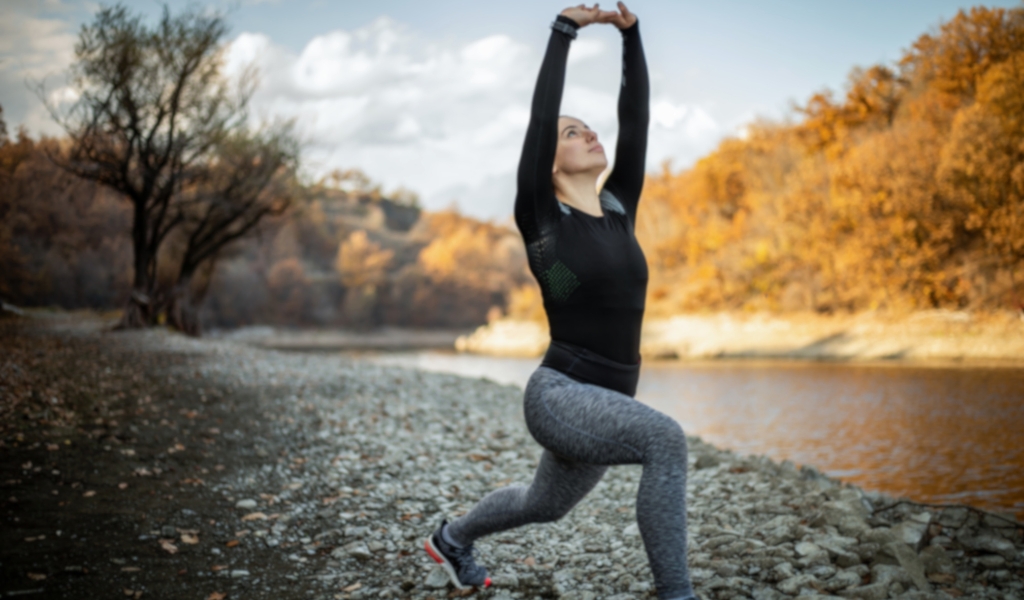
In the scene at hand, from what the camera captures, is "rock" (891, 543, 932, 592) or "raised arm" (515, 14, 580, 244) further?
"rock" (891, 543, 932, 592)

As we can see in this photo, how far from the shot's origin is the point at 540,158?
235 cm

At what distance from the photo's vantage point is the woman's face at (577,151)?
8.28ft

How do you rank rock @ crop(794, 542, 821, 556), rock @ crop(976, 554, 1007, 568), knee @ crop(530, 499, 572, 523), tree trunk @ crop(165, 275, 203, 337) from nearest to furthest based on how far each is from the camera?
knee @ crop(530, 499, 572, 523) → rock @ crop(794, 542, 821, 556) → rock @ crop(976, 554, 1007, 568) → tree trunk @ crop(165, 275, 203, 337)

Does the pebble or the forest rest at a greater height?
the forest

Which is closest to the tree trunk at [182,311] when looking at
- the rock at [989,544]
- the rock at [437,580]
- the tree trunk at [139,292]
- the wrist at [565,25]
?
the tree trunk at [139,292]

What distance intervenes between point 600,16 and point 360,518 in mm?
3608

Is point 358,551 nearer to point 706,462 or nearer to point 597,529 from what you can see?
point 597,529

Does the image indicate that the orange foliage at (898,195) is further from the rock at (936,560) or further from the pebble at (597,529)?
the rock at (936,560)

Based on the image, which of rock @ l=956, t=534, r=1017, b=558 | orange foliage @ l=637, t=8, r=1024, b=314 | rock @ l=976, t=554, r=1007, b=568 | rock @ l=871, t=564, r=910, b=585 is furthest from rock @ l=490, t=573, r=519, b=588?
orange foliage @ l=637, t=8, r=1024, b=314

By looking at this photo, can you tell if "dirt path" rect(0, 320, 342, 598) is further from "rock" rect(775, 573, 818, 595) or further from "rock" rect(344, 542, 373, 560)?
"rock" rect(775, 573, 818, 595)

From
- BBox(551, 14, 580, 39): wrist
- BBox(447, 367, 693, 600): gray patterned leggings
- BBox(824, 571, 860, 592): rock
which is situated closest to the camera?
BBox(447, 367, 693, 600): gray patterned leggings

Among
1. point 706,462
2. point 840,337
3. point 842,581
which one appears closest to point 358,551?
point 842,581

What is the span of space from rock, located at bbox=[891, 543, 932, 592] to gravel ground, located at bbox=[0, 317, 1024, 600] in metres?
0.01

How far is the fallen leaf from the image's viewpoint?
3835 millimetres
